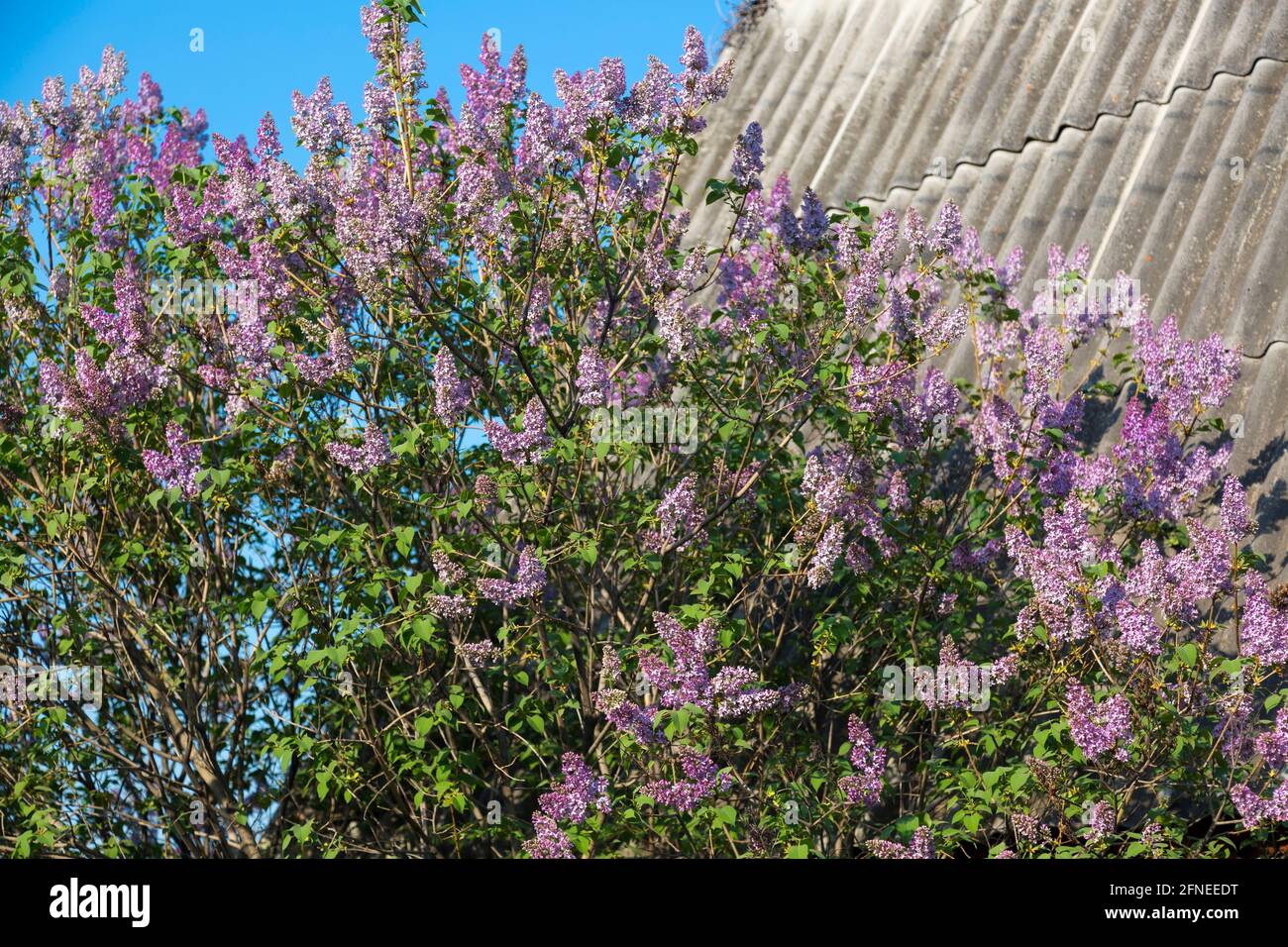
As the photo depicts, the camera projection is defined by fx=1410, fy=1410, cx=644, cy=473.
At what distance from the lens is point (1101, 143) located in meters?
7.14

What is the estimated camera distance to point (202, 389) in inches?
222

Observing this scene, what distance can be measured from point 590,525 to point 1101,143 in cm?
384

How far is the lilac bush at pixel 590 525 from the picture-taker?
13.5 feet

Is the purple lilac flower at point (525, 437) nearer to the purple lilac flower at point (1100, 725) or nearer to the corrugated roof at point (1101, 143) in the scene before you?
the purple lilac flower at point (1100, 725)

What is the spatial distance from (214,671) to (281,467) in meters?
1.16

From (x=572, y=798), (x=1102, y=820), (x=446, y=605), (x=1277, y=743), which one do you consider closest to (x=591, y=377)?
(x=446, y=605)

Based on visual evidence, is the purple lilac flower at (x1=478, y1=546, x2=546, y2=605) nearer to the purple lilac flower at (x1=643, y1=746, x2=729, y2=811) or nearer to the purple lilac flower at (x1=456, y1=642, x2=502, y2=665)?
the purple lilac flower at (x1=456, y1=642, x2=502, y2=665)

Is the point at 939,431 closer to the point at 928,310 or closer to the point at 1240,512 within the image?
the point at 928,310

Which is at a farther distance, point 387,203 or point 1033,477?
point 1033,477

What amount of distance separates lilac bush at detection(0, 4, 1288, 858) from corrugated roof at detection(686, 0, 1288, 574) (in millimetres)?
469

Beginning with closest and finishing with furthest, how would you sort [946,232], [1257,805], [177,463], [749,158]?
[1257,805] < [749,158] < [177,463] < [946,232]

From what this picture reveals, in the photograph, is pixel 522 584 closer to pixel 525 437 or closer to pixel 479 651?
pixel 479 651

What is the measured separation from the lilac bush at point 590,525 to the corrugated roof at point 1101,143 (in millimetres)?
469
